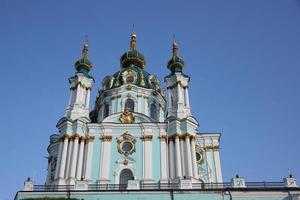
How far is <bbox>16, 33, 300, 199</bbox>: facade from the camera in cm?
2666

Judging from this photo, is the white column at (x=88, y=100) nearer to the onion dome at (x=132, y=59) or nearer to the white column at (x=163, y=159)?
the white column at (x=163, y=159)

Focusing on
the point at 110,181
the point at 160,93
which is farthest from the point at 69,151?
the point at 160,93

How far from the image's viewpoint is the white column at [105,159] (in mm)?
30578

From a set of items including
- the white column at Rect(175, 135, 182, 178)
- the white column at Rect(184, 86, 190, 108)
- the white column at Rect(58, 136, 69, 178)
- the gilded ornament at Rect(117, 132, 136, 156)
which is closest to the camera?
the white column at Rect(175, 135, 182, 178)

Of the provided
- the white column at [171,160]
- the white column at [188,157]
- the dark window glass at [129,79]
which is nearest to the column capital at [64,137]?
the white column at [171,160]

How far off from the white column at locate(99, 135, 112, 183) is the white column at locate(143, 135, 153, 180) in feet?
9.64

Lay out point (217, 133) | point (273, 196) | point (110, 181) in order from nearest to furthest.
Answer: point (273, 196) → point (110, 181) → point (217, 133)

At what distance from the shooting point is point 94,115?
41031 millimetres

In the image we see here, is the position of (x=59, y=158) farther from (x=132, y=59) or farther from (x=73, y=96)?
(x=132, y=59)

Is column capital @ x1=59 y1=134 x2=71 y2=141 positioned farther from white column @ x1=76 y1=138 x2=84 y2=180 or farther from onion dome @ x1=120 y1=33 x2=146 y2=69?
onion dome @ x1=120 y1=33 x2=146 y2=69

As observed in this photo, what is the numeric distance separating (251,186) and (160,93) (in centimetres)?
1638

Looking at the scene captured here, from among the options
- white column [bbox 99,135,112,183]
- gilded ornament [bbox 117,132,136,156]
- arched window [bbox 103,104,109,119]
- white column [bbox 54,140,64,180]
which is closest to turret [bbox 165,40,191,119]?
gilded ornament [bbox 117,132,136,156]

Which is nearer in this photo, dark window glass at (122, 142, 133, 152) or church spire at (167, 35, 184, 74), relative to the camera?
dark window glass at (122, 142, 133, 152)

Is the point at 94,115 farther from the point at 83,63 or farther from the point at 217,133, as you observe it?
the point at 217,133
